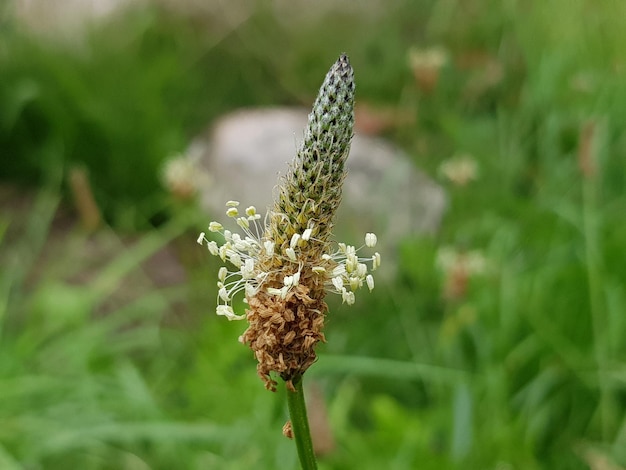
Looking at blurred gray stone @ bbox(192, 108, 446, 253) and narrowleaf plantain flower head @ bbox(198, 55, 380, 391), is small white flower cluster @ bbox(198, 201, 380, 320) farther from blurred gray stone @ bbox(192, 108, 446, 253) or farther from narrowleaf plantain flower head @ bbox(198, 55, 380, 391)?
blurred gray stone @ bbox(192, 108, 446, 253)

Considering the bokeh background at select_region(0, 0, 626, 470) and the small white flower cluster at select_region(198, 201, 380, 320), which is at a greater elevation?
the bokeh background at select_region(0, 0, 626, 470)

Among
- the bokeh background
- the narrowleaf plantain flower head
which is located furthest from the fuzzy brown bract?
the bokeh background

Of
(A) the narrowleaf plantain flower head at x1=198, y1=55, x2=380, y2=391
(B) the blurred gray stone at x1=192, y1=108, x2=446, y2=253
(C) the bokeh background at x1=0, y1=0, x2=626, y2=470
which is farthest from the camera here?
(B) the blurred gray stone at x1=192, y1=108, x2=446, y2=253

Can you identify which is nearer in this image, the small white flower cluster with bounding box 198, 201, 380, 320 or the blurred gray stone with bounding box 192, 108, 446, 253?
the small white flower cluster with bounding box 198, 201, 380, 320

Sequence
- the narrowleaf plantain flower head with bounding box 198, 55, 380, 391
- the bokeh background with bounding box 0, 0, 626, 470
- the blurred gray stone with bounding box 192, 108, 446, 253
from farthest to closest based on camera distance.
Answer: the blurred gray stone with bounding box 192, 108, 446, 253 → the bokeh background with bounding box 0, 0, 626, 470 → the narrowleaf plantain flower head with bounding box 198, 55, 380, 391

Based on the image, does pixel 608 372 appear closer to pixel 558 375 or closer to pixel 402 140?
pixel 558 375

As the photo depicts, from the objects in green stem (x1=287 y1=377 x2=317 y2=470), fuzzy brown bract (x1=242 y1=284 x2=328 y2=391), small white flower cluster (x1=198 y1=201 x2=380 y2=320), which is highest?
small white flower cluster (x1=198 y1=201 x2=380 y2=320)
